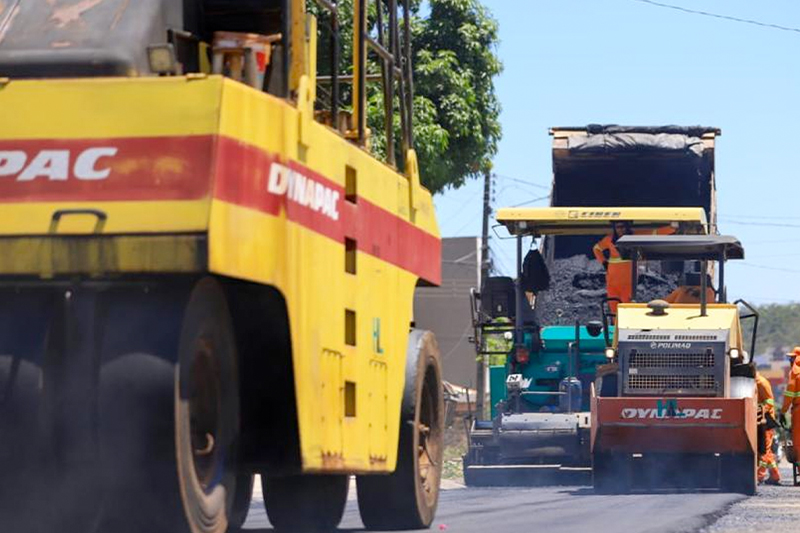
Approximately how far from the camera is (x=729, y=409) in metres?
18.3

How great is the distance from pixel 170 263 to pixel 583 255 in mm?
16248

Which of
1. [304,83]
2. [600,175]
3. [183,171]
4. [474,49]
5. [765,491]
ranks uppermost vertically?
[474,49]

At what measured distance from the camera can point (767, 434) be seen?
71.3ft

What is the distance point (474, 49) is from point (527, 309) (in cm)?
369

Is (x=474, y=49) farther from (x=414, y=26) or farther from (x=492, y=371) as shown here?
(x=492, y=371)

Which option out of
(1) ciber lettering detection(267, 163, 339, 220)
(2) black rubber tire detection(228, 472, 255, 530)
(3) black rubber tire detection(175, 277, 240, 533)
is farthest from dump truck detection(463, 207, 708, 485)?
(3) black rubber tire detection(175, 277, 240, 533)

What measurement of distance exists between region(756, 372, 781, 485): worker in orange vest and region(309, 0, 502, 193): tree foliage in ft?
15.0

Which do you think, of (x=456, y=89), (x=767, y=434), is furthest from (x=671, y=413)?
(x=456, y=89)

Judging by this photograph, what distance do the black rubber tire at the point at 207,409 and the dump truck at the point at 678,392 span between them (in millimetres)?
10646

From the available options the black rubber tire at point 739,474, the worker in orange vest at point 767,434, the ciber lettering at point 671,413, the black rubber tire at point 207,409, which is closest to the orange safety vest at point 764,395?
the worker in orange vest at point 767,434

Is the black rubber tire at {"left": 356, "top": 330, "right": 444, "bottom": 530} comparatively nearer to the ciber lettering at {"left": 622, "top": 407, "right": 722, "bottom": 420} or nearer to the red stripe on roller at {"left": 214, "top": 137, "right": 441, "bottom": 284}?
the red stripe on roller at {"left": 214, "top": 137, "right": 441, "bottom": 284}

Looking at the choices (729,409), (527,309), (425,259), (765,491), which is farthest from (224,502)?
(527,309)

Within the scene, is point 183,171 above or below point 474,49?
below

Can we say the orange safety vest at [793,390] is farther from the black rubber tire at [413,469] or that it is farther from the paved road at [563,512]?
the black rubber tire at [413,469]
